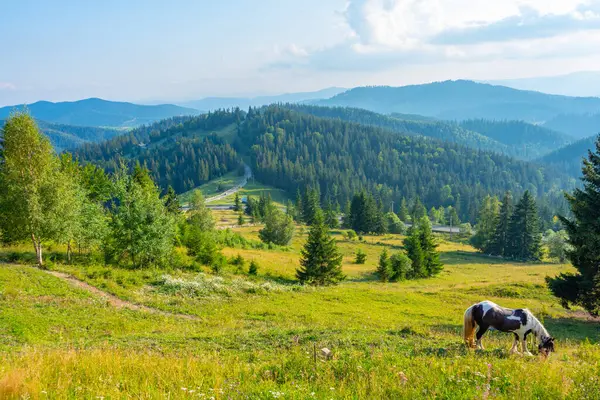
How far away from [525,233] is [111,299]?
89957 mm

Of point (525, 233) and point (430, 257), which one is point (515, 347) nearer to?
point (430, 257)

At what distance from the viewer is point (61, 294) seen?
22516 millimetres

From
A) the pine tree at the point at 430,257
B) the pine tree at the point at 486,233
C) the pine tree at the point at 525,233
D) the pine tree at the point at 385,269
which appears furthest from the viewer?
the pine tree at the point at 486,233

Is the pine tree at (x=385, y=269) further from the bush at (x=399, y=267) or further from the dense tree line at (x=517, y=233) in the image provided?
the dense tree line at (x=517, y=233)

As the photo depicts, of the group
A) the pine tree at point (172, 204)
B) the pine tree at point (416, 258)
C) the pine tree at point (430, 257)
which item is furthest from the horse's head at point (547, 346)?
the pine tree at point (430, 257)

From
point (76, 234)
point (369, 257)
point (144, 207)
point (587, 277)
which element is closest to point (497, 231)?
point (369, 257)

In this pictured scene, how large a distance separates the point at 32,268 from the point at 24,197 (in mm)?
5331

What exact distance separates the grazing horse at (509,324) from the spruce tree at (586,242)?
1630 centimetres

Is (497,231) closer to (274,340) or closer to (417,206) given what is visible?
(417,206)

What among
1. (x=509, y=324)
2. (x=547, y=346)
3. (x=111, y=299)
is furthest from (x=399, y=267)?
(x=547, y=346)

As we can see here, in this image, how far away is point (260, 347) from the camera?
13.1 m

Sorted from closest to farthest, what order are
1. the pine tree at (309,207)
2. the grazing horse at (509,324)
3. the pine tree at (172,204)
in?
the grazing horse at (509,324) → the pine tree at (172,204) → the pine tree at (309,207)

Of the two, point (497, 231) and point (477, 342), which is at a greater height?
point (477, 342)

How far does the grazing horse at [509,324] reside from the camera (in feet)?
39.3
